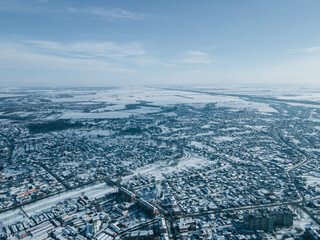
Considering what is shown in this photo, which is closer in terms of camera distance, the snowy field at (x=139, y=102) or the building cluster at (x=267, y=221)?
the building cluster at (x=267, y=221)

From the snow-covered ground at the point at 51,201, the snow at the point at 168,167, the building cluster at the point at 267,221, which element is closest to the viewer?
the building cluster at the point at 267,221

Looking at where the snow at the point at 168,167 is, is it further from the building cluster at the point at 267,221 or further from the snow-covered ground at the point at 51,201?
the building cluster at the point at 267,221

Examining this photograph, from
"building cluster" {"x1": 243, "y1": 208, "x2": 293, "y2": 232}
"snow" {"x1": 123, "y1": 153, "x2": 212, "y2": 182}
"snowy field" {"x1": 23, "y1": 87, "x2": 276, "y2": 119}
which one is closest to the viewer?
"building cluster" {"x1": 243, "y1": 208, "x2": 293, "y2": 232}

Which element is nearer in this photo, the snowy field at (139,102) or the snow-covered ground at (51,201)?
the snow-covered ground at (51,201)

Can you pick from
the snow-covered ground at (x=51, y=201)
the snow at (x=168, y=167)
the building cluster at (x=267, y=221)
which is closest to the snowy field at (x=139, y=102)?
the snow at (x=168, y=167)

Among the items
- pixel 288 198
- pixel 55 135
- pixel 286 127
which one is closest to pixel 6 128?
pixel 55 135

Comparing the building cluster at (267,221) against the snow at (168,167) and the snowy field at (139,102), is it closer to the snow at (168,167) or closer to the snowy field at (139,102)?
the snow at (168,167)

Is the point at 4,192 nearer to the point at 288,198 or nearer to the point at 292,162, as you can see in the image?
the point at 288,198

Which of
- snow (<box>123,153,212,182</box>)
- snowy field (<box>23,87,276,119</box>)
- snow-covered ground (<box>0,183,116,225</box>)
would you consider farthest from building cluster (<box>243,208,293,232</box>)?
snowy field (<box>23,87,276,119</box>)

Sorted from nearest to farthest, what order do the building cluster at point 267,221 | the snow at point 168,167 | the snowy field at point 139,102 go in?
the building cluster at point 267,221
the snow at point 168,167
the snowy field at point 139,102

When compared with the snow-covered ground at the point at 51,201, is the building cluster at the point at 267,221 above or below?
above

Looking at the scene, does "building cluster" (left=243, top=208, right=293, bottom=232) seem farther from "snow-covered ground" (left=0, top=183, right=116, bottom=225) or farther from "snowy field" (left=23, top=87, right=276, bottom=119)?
"snowy field" (left=23, top=87, right=276, bottom=119)

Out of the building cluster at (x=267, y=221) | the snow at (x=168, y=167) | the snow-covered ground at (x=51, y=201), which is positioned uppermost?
the building cluster at (x=267, y=221)
